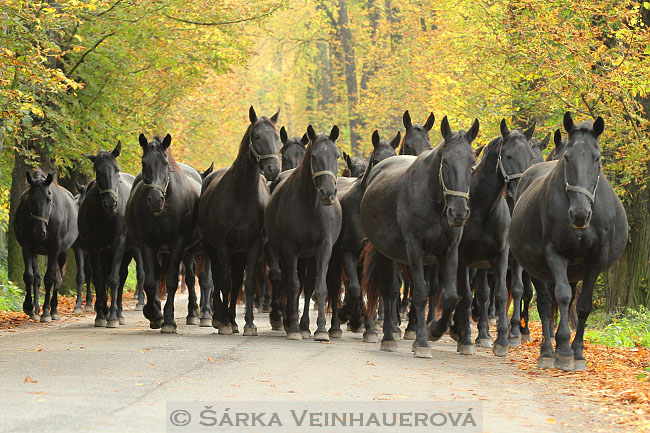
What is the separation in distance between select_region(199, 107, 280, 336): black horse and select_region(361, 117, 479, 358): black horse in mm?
1991

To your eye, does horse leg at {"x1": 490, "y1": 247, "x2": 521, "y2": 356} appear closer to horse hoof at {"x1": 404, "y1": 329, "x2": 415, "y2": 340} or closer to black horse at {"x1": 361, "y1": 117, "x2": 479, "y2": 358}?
black horse at {"x1": 361, "y1": 117, "x2": 479, "y2": 358}

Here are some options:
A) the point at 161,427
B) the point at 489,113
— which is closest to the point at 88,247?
the point at 161,427

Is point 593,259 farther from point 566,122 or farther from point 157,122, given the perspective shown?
point 157,122

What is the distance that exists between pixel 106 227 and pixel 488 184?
7060 millimetres

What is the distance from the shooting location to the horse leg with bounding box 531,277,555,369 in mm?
10883

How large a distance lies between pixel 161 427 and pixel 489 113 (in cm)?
2110

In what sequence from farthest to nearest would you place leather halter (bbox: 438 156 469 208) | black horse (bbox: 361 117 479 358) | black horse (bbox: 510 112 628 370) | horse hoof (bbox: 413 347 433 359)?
horse hoof (bbox: 413 347 433 359) < black horse (bbox: 361 117 479 358) < leather halter (bbox: 438 156 469 208) < black horse (bbox: 510 112 628 370)

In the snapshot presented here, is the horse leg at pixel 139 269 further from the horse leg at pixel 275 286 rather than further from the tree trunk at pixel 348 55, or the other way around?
the tree trunk at pixel 348 55

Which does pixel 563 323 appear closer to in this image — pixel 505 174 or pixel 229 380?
pixel 505 174

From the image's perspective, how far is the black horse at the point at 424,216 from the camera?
1148 centimetres

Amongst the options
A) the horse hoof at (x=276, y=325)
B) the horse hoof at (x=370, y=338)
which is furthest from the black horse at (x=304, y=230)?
the horse hoof at (x=276, y=325)

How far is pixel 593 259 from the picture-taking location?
1072 centimetres

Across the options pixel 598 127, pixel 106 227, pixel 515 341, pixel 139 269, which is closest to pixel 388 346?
pixel 515 341

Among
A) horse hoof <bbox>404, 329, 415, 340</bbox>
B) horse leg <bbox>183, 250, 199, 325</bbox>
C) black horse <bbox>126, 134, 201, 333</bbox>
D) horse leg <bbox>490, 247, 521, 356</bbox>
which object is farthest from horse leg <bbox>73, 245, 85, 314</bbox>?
horse leg <bbox>490, 247, 521, 356</bbox>
